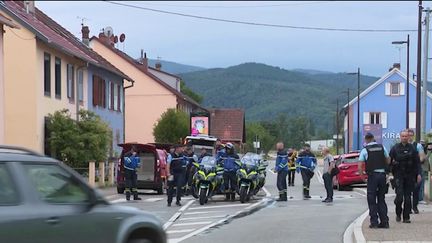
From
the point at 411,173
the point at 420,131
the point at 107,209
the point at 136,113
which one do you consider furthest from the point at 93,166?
the point at 136,113

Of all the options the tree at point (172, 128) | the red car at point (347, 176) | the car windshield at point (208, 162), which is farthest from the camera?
the tree at point (172, 128)

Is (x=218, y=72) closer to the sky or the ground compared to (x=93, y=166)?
closer to the sky

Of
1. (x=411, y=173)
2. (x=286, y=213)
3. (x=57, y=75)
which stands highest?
(x=57, y=75)

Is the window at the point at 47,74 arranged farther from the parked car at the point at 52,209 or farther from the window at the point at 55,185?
the window at the point at 55,185

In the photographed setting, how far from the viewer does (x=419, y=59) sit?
26.9 metres

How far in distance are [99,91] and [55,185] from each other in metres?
32.0

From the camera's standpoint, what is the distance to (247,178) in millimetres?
21094

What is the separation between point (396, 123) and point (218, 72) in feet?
364

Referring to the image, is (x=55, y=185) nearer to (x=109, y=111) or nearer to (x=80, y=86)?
(x=80, y=86)

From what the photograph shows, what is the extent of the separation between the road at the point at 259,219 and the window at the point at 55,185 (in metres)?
4.83

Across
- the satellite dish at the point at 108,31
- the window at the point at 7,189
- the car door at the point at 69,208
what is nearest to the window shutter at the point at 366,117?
the satellite dish at the point at 108,31

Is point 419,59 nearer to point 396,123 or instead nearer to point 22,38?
point 22,38

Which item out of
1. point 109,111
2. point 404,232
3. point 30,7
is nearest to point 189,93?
point 109,111

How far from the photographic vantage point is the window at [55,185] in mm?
7098
